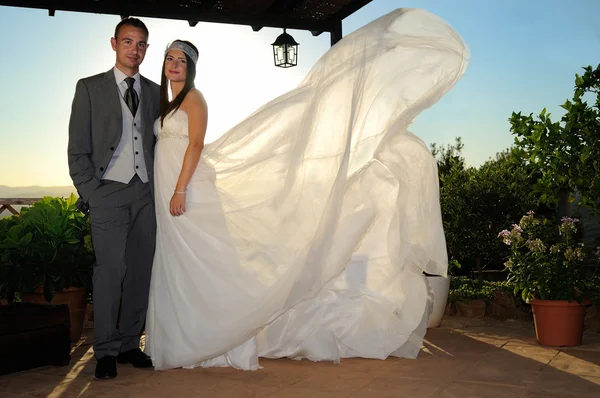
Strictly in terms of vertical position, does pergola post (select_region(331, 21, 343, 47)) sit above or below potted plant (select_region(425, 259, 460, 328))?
above

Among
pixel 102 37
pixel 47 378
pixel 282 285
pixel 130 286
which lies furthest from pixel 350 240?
pixel 102 37

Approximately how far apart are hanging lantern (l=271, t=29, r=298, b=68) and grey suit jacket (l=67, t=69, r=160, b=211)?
3.07 m

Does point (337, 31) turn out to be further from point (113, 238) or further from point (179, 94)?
point (113, 238)

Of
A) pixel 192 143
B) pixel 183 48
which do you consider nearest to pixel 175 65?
pixel 183 48

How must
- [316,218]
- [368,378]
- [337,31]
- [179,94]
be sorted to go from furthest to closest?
[337,31] < [179,94] < [316,218] < [368,378]

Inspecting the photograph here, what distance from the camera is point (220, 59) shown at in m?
5.65

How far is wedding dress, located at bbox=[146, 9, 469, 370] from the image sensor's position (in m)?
3.73

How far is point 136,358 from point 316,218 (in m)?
1.45

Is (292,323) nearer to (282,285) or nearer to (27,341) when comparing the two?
(282,285)

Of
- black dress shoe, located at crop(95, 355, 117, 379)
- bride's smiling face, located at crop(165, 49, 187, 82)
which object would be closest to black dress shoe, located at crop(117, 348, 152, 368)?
black dress shoe, located at crop(95, 355, 117, 379)

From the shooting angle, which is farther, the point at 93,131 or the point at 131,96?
the point at 131,96

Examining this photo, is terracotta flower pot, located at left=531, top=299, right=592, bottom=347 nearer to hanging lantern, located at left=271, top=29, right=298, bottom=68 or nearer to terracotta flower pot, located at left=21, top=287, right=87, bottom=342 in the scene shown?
terracotta flower pot, located at left=21, top=287, right=87, bottom=342

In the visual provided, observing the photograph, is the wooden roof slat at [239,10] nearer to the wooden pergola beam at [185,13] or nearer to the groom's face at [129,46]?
the wooden pergola beam at [185,13]

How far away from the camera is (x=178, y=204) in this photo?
3.78m
